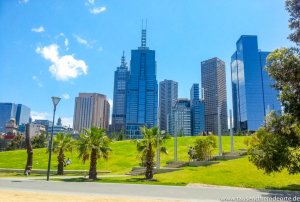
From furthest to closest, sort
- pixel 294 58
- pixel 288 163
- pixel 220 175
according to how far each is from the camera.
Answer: pixel 220 175, pixel 288 163, pixel 294 58

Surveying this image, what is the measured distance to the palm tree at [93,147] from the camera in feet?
109

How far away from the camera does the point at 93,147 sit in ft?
109

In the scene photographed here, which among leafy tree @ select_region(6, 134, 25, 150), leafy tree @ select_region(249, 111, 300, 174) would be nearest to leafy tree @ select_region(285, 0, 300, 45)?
leafy tree @ select_region(249, 111, 300, 174)

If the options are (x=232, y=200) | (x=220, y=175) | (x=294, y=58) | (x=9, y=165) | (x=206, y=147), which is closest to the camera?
(x=232, y=200)

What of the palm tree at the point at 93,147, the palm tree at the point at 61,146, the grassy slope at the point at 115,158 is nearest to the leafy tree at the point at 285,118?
the palm tree at the point at 93,147

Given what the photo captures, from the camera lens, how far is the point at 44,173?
45188 millimetres

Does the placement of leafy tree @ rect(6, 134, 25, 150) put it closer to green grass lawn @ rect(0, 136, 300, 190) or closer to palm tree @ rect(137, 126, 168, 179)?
green grass lawn @ rect(0, 136, 300, 190)

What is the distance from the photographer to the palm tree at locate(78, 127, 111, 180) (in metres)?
33.3

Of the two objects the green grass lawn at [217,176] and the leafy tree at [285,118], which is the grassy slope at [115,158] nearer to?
the green grass lawn at [217,176]

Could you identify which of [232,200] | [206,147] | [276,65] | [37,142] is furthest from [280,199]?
[37,142]

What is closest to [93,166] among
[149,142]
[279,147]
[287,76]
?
[149,142]

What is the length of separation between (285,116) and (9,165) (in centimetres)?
4614

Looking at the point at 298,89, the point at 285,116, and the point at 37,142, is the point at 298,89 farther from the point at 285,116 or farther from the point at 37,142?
the point at 37,142

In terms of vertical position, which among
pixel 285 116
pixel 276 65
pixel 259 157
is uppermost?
pixel 276 65
